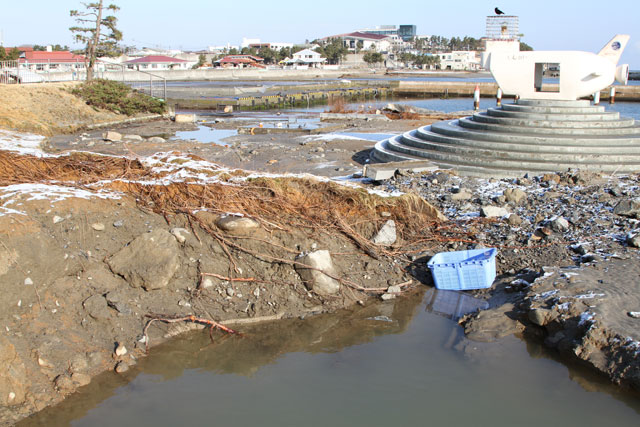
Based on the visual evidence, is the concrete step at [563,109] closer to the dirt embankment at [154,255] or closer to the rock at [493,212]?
the rock at [493,212]

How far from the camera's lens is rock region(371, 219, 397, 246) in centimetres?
778

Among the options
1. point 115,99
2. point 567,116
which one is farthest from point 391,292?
point 115,99

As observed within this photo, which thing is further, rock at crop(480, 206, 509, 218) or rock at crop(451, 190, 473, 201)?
rock at crop(451, 190, 473, 201)

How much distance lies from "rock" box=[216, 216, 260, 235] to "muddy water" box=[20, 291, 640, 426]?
1.40 m

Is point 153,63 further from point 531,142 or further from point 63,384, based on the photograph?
point 63,384

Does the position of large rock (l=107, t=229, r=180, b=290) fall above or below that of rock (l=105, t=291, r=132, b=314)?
above

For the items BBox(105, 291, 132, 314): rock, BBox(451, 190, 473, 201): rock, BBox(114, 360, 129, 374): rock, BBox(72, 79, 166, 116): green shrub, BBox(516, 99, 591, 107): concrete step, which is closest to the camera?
BBox(114, 360, 129, 374): rock

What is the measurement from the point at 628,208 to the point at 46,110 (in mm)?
21298

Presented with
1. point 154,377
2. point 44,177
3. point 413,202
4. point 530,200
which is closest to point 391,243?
point 413,202

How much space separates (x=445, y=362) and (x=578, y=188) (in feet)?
18.8

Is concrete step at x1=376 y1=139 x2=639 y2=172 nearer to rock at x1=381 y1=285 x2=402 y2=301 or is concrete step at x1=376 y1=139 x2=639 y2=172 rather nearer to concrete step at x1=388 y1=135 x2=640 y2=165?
concrete step at x1=388 y1=135 x2=640 y2=165

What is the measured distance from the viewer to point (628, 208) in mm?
8375

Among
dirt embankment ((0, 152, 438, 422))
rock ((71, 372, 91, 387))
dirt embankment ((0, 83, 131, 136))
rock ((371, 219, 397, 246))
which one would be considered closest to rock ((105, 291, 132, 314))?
dirt embankment ((0, 152, 438, 422))

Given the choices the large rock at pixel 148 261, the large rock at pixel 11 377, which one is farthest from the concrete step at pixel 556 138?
the large rock at pixel 11 377
